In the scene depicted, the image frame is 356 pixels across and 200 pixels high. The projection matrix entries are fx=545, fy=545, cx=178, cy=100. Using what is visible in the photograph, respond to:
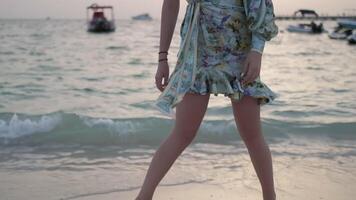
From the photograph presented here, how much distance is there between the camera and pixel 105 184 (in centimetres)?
391

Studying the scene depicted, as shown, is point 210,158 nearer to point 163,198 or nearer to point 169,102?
point 163,198

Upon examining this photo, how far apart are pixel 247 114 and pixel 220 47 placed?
350mm

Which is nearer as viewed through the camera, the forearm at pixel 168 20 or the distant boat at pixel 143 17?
the forearm at pixel 168 20

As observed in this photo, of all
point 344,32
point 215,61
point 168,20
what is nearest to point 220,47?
point 215,61

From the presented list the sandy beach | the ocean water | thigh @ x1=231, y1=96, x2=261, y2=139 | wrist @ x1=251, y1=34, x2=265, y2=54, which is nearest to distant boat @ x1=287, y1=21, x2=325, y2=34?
the ocean water

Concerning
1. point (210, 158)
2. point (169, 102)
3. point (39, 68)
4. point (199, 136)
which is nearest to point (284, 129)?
point (199, 136)

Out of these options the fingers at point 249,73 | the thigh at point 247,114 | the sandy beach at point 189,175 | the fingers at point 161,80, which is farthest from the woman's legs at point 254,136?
the sandy beach at point 189,175

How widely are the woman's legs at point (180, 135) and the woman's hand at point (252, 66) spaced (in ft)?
0.70

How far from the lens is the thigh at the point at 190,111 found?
2.58 metres

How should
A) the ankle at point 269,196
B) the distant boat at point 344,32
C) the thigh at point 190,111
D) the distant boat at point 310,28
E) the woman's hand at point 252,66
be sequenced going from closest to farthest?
the woman's hand at point 252,66, the thigh at point 190,111, the ankle at point 269,196, the distant boat at point 344,32, the distant boat at point 310,28

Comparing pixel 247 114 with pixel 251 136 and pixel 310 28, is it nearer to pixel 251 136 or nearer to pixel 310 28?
pixel 251 136

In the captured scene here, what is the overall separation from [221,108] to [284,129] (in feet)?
4.54

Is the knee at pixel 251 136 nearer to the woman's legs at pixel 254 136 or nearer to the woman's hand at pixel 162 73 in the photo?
the woman's legs at pixel 254 136

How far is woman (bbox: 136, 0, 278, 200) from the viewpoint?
2492 mm
